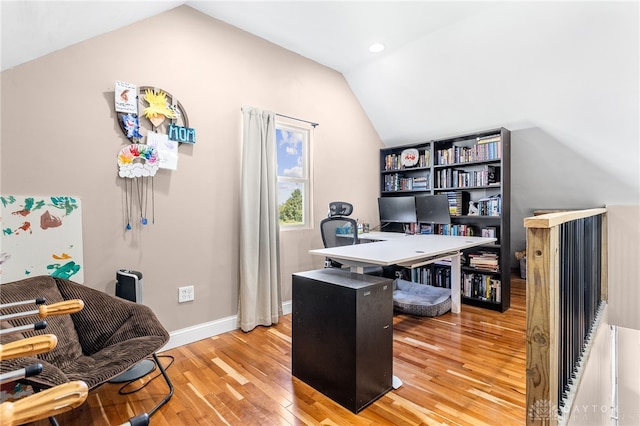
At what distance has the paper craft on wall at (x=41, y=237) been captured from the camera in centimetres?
195

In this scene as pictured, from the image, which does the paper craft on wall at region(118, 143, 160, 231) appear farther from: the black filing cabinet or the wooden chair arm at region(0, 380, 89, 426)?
the wooden chair arm at region(0, 380, 89, 426)

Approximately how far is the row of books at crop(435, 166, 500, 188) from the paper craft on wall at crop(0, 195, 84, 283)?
3735 millimetres

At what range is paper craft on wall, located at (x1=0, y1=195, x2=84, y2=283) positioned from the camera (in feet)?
6.40

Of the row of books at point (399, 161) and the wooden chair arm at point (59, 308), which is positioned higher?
the row of books at point (399, 161)

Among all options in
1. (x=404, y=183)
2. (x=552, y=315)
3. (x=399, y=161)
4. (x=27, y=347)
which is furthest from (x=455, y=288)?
(x=27, y=347)

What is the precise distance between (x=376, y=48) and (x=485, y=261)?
2.63 metres

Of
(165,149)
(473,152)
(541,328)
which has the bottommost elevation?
(541,328)

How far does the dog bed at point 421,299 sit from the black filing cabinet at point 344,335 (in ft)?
4.74

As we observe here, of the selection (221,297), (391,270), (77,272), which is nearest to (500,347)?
(391,270)

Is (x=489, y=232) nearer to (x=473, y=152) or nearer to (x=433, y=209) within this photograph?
(x=433, y=209)

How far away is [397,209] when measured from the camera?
4.36 meters

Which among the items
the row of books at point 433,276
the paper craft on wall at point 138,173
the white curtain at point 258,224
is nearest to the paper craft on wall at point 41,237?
the paper craft on wall at point 138,173

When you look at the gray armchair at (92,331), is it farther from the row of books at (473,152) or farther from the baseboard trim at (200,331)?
the row of books at (473,152)

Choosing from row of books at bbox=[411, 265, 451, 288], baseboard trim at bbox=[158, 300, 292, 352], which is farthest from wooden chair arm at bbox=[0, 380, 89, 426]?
row of books at bbox=[411, 265, 451, 288]
